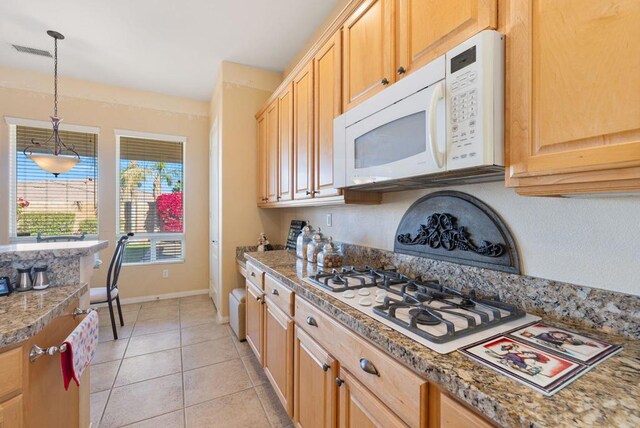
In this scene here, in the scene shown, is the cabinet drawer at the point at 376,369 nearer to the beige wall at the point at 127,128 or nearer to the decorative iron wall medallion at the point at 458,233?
the decorative iron wall medallion at the point at 458,233

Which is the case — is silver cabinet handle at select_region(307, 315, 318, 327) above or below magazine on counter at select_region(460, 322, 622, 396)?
below

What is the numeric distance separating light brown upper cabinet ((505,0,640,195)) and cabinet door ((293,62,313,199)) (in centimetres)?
139

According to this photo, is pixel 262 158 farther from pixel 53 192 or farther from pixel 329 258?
pixel 53 192

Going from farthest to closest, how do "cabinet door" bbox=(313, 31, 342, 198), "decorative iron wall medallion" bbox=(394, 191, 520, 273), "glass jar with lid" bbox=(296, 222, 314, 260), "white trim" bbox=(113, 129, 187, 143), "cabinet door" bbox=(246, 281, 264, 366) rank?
1. "white trim" bbox=(113, 129, 187, 143)
2. "glass jar with lid" bbox=(296, 222, 314, 260)
3. "cabinet door" bbox=(246, 281, 264, 366)
4. "cabinet door" bbox=(313, 31, 342, 198)
5. "decorative iron wall medallion" bbox=(394, 191, 520, 273)

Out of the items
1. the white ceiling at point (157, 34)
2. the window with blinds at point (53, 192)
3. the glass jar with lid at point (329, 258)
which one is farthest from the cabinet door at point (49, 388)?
the window with blinds at point (53, 192)

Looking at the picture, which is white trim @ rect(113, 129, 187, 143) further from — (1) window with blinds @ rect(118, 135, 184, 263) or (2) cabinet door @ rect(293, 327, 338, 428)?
(2) cabinet door @ rect(293, 327, 338, 428)

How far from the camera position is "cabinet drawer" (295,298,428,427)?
0.77 meters

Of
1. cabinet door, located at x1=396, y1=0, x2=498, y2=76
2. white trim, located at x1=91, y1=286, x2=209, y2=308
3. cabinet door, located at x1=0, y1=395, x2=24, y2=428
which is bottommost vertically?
white trim, located at x1=91, y1=286, x2=209, y2=308

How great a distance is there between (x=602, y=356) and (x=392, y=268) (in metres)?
1.02

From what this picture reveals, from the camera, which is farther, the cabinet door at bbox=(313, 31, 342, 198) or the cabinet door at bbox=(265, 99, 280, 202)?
the cabinet door at bbox=(265, 99, 280, 202)

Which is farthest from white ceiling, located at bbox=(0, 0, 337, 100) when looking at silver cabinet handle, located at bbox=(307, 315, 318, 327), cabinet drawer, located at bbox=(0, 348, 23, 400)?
cabinet drawer, located at bbox=(0, 348, 23, 400)

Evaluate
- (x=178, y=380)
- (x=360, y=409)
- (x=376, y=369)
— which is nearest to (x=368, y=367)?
(x=376, y=369)

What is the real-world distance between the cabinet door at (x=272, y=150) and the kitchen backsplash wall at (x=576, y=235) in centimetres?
183

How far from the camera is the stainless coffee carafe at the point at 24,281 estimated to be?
4.05 ft
